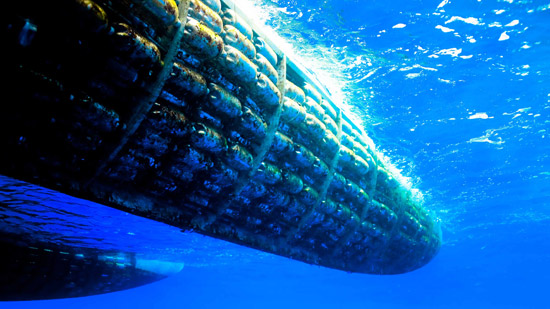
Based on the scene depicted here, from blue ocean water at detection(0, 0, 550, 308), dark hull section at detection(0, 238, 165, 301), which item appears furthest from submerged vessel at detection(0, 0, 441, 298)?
dark hull section at detection(0, 238, 165, 301)

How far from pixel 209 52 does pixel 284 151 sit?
6.98 ft

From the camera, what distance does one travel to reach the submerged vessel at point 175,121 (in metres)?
2.34

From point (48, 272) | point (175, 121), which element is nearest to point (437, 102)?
point (175, 121)

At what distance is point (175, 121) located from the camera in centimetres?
311

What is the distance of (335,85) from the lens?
28.4 feet

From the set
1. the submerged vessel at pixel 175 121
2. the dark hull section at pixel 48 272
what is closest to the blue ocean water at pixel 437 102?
the dark hull section at pixel 48 272

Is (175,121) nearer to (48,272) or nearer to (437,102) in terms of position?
(48,272)

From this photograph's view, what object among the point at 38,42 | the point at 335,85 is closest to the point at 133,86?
the point at 38,42

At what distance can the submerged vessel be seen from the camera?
7.68 ft

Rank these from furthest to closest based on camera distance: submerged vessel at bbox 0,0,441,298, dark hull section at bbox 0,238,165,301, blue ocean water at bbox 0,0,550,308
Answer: dark hull section at bbox 0,238,165,301 → blue ocean water at bbox 0,0,550,308 → submerged vessel at bbox 0,0,441,298

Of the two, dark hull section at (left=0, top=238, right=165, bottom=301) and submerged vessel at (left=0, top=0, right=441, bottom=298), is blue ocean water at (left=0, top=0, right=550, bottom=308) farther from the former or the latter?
submerged vessel at (left=0, top=0, right=441, bottom=298)

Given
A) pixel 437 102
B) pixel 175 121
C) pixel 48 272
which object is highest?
pixel 437 102

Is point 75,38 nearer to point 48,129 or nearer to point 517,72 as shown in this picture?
point 48,129

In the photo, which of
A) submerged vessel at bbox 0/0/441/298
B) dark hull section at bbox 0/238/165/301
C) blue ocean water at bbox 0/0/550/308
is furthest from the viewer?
dark hull section at bbox 0/238/165/301
